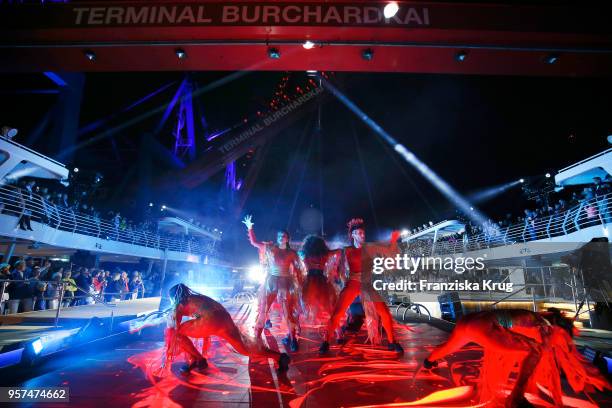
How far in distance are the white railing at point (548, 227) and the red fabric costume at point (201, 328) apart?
1313cm

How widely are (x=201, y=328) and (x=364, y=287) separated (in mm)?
2788

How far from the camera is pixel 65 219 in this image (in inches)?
546

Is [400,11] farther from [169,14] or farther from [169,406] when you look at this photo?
[169,406]

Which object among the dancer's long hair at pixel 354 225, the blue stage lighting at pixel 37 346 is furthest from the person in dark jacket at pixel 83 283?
the dancer's long hair at pixel 354 225

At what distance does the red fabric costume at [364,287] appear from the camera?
5043mm

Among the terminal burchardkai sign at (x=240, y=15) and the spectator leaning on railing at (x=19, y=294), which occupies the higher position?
the terminal burchardkai sign at (x=240, y=15)

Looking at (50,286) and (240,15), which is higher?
(240,15)

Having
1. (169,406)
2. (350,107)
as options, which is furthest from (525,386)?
(350,107)

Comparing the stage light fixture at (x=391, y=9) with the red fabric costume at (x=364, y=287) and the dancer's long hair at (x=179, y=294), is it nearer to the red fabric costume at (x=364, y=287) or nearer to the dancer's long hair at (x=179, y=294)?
the red fabric costume at (x=364, y=287)

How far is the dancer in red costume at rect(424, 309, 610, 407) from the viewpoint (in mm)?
2480

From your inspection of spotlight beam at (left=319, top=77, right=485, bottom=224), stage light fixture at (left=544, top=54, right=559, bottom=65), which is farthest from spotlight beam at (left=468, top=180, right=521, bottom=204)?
stage light fixture at (left=544, top=54, right=559, bottom=65)

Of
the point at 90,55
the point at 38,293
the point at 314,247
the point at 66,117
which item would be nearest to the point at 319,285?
the point at 314,247

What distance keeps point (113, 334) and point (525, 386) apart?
20.6ft

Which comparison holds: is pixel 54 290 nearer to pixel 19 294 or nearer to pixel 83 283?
pixel 83 283
